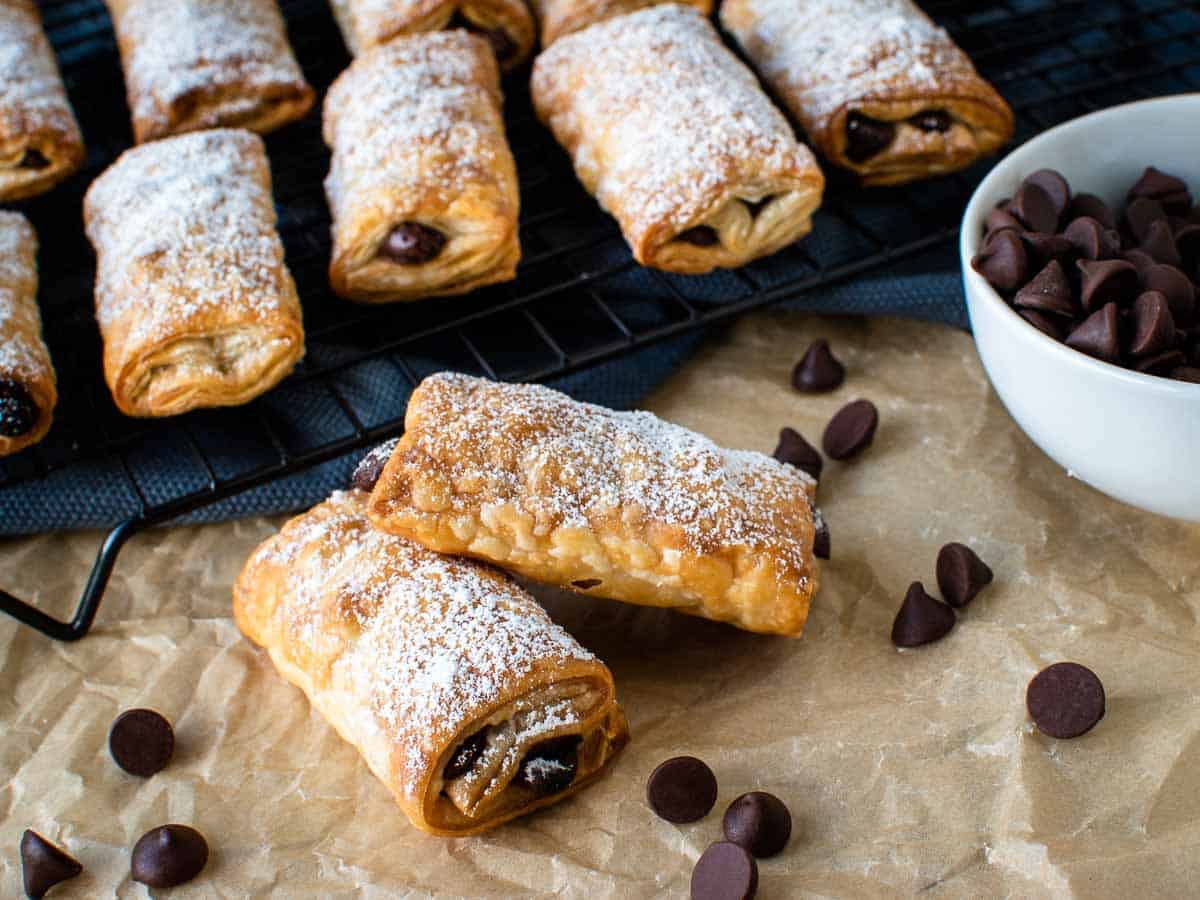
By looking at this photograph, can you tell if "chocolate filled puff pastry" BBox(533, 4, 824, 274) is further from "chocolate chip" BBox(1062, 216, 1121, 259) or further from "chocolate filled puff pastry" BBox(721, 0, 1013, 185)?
"chocolate chip" BBox(1062, 216, 1121, 259)

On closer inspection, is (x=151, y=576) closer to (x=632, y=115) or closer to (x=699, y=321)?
(x=699, y=321)

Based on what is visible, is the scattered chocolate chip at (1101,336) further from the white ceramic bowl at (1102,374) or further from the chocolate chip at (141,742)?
the chocolate chip at (141,742)

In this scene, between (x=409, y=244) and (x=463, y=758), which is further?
(x=409, y=244)

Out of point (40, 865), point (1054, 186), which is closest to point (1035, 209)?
point (1054, 186)

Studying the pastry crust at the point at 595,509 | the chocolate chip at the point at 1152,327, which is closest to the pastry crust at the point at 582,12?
the pastry crust at the point at 595,509

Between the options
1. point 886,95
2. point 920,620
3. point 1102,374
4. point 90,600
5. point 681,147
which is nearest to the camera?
point 1102,374

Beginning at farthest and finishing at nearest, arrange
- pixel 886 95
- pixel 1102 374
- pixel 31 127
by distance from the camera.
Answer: pixel 31 127
pixel 886 95
pixel 1102 374

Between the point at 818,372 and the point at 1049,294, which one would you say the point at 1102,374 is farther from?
the point at 818,372

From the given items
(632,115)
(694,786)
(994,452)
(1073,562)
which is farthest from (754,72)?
(694,786)
